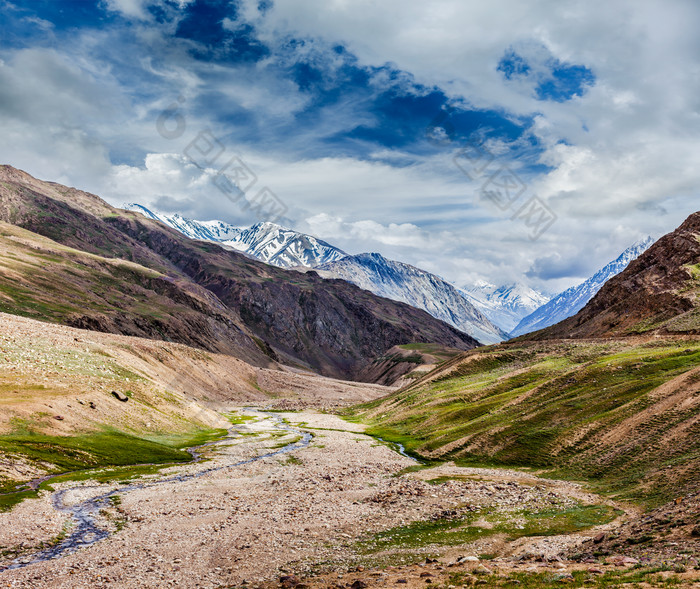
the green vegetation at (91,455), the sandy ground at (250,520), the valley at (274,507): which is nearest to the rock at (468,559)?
the valley at (274,507)

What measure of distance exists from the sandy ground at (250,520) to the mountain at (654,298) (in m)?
82.2

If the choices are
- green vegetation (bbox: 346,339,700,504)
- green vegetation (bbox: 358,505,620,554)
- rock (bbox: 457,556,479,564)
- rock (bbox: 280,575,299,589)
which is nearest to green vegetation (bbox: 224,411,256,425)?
green vegetation (bbox: 346,339,700,504)

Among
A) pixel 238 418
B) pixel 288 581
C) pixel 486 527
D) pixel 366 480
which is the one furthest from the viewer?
pixel 238 418

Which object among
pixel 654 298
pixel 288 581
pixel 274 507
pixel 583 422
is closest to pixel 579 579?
pixel 288 581

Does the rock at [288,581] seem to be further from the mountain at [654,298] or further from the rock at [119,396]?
the mountain at [654,298]

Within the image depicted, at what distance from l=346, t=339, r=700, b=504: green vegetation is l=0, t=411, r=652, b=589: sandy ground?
5960 mm

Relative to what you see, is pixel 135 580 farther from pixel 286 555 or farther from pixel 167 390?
pixel 167 390

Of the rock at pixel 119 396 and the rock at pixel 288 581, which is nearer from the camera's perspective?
the rock at pixel 288 581

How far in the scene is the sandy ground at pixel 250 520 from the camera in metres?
29.0

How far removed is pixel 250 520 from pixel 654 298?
424ft

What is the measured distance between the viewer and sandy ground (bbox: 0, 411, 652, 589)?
95.2 feet

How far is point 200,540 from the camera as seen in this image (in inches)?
1404

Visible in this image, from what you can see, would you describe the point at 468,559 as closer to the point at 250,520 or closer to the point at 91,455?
the point at 250,520

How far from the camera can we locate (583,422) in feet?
194
